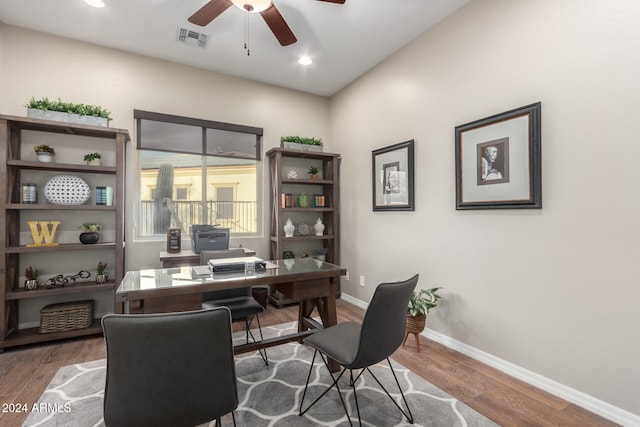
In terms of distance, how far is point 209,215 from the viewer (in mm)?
3906

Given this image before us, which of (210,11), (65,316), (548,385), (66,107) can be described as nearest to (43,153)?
(66,107)

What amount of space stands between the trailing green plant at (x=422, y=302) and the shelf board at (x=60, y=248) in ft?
9.76

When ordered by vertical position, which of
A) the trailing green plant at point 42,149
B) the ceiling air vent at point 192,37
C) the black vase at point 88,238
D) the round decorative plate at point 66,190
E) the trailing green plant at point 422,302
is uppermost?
the ceiling air vent at point 192,37

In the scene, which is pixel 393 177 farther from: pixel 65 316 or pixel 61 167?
pixel 65 316

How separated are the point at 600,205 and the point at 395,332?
150cm

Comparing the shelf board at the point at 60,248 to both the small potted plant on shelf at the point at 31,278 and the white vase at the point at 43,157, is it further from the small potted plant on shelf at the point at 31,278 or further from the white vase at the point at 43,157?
the white vase at the point at 43,157

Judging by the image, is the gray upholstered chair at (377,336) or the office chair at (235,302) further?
the office chair at (235,302)

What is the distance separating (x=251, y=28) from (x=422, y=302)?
308 centimetres

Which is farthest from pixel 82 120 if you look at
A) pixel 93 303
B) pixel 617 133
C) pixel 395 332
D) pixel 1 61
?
pixel 617 133

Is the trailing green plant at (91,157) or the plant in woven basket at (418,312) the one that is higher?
the trailing green plant at (91,157)

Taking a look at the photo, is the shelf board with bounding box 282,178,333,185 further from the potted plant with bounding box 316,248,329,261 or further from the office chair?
the office chair

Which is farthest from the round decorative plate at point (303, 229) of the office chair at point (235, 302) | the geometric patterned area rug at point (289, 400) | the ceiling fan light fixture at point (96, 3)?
the ceiling fan light fixture at point (96, 3)

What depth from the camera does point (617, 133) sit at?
1771mm

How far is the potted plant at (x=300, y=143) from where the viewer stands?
160 inches
